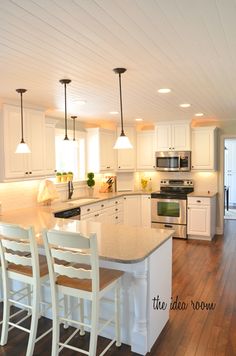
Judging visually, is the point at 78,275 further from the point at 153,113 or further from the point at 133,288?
the point at 153,113

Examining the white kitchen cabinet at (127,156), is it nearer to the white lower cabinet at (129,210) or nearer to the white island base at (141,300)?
the white lower cabinet at (129,210)

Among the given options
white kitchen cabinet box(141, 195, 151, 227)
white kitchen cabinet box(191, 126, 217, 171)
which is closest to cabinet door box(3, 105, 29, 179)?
white kitchen cabinet box(141, 195, 151, 227)

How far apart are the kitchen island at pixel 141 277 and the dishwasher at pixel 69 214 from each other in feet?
A: 4.01

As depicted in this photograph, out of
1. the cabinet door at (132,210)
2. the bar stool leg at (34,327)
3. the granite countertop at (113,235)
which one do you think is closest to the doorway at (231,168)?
the cabinet door at (132,210)

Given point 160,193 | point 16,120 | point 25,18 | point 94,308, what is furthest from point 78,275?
point 160,193

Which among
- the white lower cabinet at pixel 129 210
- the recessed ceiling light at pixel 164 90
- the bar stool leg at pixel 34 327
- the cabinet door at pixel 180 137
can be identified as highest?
the recessed ceiling light at pixel 164 90

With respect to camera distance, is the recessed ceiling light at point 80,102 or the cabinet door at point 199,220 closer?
the recessed ceiling light at point 80,102

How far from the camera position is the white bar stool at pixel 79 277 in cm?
201

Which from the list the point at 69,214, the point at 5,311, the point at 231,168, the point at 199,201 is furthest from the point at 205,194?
the point at 5,311

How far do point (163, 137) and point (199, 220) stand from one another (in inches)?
74.9

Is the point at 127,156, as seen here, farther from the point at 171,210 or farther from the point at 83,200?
the point at 83,200

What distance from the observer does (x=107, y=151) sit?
622cm

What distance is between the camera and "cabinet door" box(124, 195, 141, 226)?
6.22 m

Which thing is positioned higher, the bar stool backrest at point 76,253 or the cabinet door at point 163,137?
the cabinet door at point 163,137
